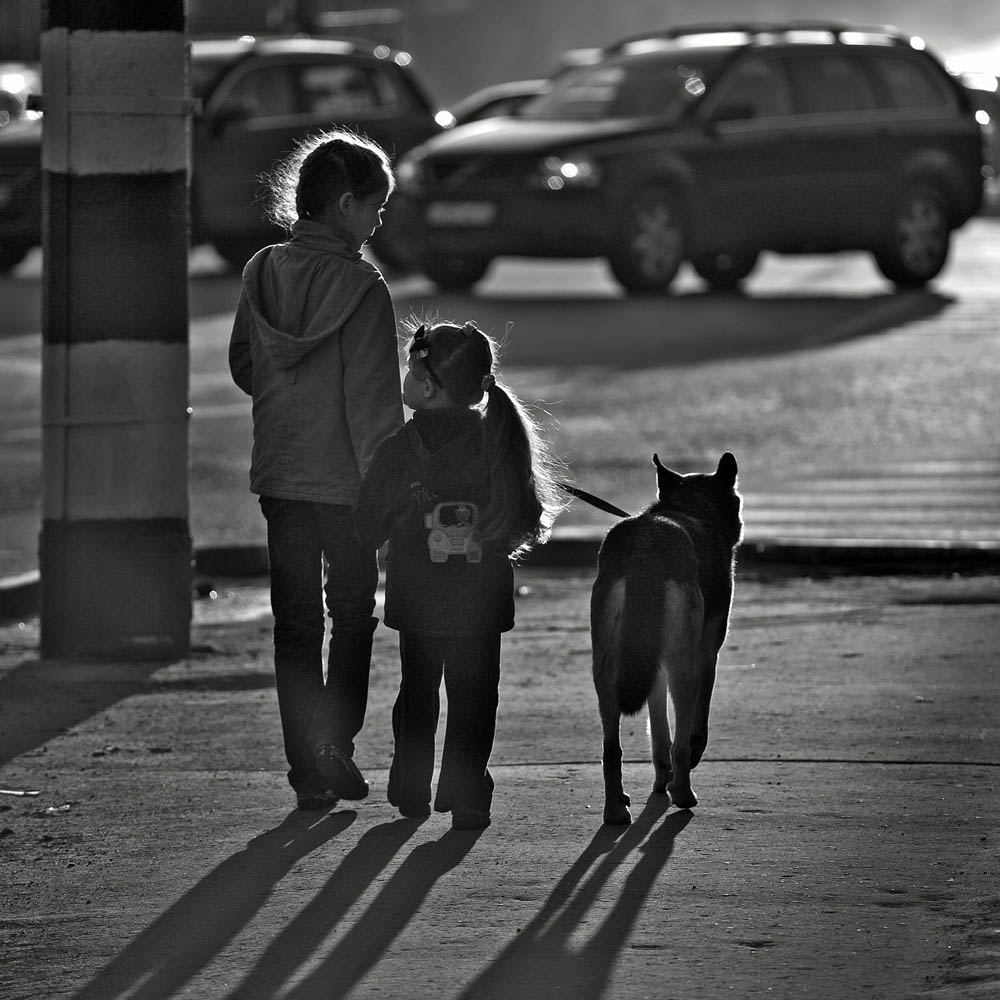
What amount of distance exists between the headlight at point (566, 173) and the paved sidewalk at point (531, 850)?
11.3 m

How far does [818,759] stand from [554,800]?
0.71 metres

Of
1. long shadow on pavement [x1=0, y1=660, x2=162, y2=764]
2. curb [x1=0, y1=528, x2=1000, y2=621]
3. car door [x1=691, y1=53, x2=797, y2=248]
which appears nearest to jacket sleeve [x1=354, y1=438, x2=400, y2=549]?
long shadow on pavement [x1=0, y1=660, x2=162, y2=764]

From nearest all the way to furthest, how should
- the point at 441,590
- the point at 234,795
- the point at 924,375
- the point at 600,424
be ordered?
1. the point at 441,590
2. the point at 234,795
3. the point at 600,424
4. the point at 924,375

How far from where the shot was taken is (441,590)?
525 centimetres

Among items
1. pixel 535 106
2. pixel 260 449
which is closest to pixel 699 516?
pixel 260 449

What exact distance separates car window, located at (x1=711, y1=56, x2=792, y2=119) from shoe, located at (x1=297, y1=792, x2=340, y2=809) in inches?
559

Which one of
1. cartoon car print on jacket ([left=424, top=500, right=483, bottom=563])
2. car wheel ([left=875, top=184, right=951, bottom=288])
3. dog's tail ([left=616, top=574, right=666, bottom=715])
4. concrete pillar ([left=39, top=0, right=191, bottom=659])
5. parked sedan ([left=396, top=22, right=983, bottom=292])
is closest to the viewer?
dog's tail ([left=616, top=574, right=666, bottom=715])

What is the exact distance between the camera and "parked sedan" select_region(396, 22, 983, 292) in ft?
60.4

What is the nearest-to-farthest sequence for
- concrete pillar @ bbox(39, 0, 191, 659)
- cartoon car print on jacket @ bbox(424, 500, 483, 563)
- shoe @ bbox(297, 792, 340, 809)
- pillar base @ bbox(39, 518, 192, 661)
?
cartoon car print on jacket @ bbox(424, 500, 483, 563) < shoe @ bbox(297, 792, 340, 809) < concrete pillar @ bbox(39, 0, 191, 659) < pillar base @ bbox(39, 518, 192, 661)

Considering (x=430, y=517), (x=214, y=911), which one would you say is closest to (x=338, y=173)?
(x=430, y=517)

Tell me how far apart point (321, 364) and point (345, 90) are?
666 inches

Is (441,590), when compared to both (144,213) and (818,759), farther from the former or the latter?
(144,213)

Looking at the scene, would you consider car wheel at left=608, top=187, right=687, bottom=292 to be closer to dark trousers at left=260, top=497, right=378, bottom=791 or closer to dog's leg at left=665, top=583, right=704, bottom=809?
dark trousers at left=260, top=497, right=378, bottom=791

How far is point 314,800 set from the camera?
17.8 ft
